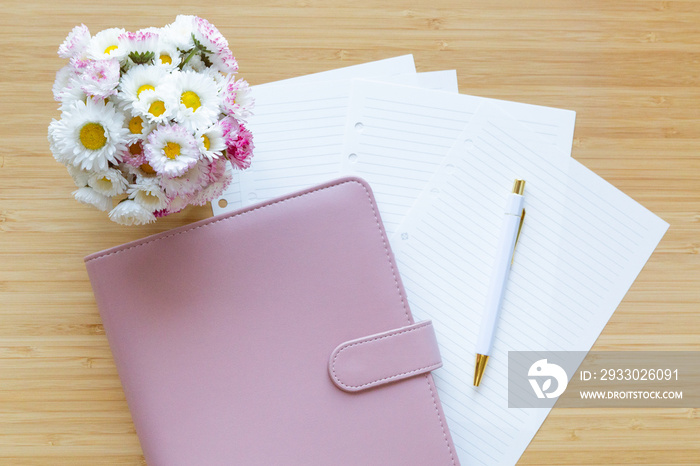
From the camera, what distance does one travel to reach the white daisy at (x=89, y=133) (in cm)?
50

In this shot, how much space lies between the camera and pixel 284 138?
712mm

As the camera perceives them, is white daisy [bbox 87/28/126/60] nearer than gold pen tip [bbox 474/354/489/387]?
Yes

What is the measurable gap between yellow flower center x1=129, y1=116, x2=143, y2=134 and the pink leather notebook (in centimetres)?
14

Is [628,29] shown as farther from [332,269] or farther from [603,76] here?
[332,269]

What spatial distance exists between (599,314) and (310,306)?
37 cm

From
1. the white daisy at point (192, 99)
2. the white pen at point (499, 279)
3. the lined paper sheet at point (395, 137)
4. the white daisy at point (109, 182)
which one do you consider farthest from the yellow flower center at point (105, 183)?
the white pen at point (499, 279)

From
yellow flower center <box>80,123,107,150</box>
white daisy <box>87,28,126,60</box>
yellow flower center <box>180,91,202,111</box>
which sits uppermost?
white daisy <box>87,28,126,60</box>

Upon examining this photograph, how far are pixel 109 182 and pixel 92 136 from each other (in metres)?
0.05

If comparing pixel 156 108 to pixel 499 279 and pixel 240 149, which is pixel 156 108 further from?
pixel 499 279

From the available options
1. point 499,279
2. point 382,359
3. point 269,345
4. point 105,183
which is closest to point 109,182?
point 105,183

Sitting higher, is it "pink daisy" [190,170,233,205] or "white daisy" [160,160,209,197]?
"pink daisy" [190,170,233,205]

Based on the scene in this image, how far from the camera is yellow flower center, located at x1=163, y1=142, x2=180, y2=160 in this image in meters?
0.50

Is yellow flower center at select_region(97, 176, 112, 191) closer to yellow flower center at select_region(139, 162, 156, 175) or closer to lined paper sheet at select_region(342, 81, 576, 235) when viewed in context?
yellow flower center at select_region(139, 162, 156, 175)

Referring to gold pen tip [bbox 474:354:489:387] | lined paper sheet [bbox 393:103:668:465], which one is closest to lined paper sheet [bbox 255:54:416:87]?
lined paper sheet [bbox 393:103:668:465]
